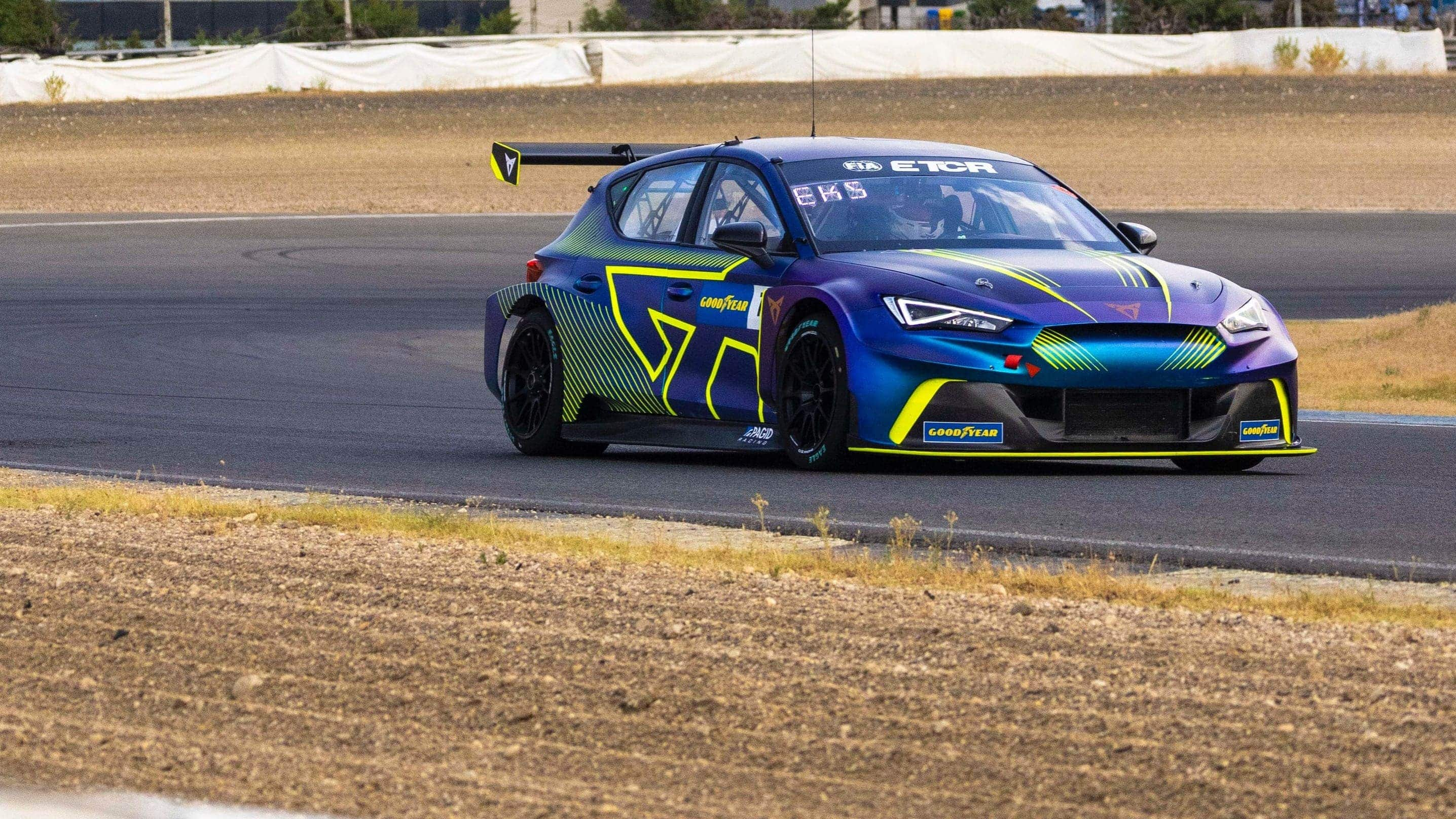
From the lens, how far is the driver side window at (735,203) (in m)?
10.2

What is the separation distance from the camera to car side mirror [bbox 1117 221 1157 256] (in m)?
10.4

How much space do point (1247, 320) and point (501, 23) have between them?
85.9 meters

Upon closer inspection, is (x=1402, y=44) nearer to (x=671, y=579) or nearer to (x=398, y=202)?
(x=398, y=202)

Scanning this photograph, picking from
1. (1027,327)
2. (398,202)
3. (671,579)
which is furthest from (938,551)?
(398,202)

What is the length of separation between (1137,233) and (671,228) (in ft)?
7.14

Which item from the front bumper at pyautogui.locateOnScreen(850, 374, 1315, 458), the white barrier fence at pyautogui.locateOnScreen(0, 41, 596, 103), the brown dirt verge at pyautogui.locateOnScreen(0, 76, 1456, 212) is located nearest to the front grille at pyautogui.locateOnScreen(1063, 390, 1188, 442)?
the front bumper at pyautogui.locateOnScreen(850, 374, 1315, 458)

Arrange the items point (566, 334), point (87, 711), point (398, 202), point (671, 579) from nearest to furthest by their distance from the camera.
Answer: point (87, 711) → point (671, 579) → point (566, 334) → point (398, 202)

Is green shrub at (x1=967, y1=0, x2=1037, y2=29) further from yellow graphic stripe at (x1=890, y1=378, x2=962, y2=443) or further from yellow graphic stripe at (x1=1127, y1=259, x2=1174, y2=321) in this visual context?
yellow graphic stripe at (x1=890, y1=378, x2=962, y2=443)

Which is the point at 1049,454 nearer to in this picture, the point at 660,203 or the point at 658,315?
the point at 658,315

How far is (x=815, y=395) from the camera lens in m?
9.48

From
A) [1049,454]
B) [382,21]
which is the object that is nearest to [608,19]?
[382,21]

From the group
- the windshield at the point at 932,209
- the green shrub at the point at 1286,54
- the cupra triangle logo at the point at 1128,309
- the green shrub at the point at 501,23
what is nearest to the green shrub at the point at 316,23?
the green shrub at the point at 501,23

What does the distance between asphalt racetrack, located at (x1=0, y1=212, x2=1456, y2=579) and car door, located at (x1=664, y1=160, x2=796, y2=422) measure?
348 millimetres

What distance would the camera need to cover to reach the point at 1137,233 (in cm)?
1047
